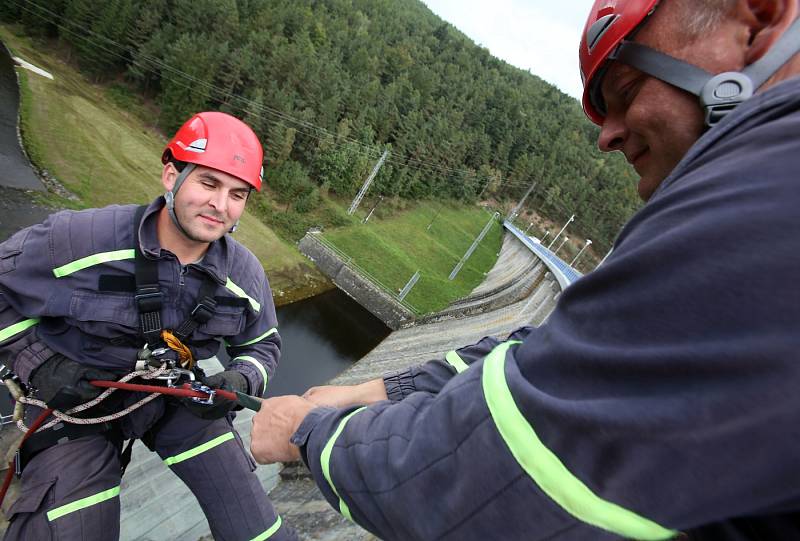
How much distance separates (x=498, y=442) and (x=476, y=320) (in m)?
28.5

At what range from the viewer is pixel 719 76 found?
1348 millimetres

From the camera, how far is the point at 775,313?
692 millimetres

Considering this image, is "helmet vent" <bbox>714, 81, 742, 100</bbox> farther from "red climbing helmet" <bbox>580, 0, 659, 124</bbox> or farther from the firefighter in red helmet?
the firefighter in red helmet

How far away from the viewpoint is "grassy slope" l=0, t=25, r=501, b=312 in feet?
73.9

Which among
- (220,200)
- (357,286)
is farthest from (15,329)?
(357,286)

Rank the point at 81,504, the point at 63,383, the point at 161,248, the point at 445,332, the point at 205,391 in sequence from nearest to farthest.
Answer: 1. the point at 81,504
2. the point at 63,383
3. the point at 205,391
4. the point at 161,248
5. the point at 445,332

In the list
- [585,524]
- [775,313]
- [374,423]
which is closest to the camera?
[775,313]

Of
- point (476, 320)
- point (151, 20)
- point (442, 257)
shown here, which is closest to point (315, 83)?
point (151, 20)

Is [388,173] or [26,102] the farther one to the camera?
[388,173]

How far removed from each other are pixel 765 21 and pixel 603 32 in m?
0.56

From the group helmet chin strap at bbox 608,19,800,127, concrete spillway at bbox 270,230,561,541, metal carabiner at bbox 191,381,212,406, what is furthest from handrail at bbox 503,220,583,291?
helmet chin strap at bbox 608,19,800,127

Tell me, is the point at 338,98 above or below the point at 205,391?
above

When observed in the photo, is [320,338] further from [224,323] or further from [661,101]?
[661,101]

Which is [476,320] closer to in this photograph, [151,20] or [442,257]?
[442,257]
